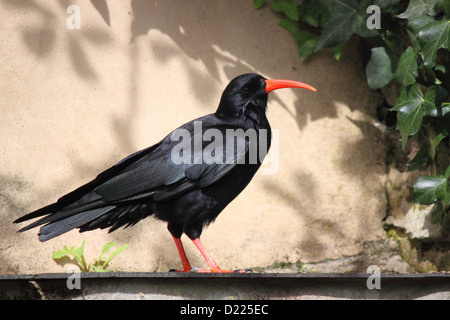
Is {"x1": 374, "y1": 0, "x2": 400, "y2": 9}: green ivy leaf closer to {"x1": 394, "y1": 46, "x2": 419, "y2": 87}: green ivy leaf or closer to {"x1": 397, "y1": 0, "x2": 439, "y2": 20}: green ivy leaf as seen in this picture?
{"x1": 397, "y1": 0, "x2": 439, "y2": 20}: green ivy leaf

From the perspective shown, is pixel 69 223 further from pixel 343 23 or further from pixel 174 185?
pixel 343 23

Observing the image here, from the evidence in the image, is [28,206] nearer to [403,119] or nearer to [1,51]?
[1,51]

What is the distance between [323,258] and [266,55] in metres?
1.54

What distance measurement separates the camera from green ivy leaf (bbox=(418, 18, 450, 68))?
3814mm

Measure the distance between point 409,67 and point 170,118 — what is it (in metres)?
1.65

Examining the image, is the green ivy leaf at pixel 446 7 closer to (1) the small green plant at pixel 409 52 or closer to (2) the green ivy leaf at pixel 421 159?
(1) the small green plant at pixel 409 52

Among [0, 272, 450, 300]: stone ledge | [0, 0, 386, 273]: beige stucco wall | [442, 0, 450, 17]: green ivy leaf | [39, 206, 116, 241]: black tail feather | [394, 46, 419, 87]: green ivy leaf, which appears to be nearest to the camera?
[0, 272, 450, 300]: stone ledge

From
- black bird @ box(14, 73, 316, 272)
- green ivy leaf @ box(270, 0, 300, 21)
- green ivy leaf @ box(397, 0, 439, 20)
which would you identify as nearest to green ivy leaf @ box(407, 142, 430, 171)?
green ivy leaf @ box(397, 0, 439, 20)

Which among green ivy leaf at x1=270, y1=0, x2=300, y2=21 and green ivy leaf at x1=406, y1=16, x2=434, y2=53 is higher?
green ivy leaf at x1=270, y1=0, x2=300, y2=21


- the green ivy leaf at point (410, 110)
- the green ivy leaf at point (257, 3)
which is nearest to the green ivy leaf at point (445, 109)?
the green ivy leaf at point (410, 110)

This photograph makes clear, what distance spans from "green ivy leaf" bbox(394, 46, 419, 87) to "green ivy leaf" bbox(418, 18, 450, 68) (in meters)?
0.29

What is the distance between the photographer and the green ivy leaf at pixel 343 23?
14.8 feet

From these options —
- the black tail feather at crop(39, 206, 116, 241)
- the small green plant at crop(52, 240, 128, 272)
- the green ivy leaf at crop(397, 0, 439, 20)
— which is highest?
the green ivy leaf at crop(397, 0, 439, 20)

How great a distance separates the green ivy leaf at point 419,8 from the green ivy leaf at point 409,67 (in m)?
0.20
